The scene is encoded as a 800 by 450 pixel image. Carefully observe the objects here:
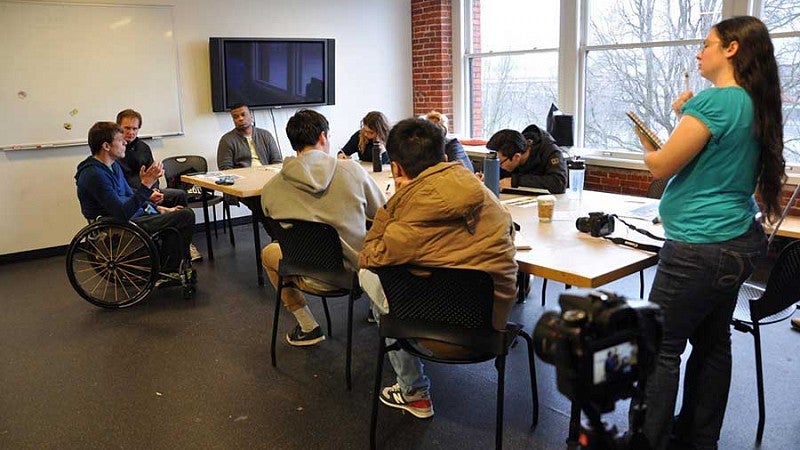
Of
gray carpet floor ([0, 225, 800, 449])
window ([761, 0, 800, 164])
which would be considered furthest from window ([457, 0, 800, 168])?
gray carpet floor ([0, 225, 800, 449])

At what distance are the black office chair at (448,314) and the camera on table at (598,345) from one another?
3.07ft

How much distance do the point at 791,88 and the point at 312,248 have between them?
11.2 feet

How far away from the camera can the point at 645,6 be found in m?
4.83

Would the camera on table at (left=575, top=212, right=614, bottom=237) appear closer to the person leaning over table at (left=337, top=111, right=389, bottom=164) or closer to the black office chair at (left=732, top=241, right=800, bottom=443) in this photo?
the black office chair at (left=732, top=241, right=800, bottom=443)

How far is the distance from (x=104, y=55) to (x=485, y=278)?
14.0ft

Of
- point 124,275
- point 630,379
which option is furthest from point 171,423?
point 630,379

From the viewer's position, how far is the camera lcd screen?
2.79 feet

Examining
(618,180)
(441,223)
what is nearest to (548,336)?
(441,223)

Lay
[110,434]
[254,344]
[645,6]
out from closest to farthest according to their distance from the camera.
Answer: [110,434] → [254,344] → [645,6]

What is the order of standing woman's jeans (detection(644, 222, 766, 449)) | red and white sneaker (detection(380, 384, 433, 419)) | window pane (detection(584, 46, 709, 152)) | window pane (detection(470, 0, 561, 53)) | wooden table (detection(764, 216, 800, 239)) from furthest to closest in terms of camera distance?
window pane (detection(470, 0, 561, 53)), window pane (detection(584, 46, 709, 152)), wooden table (detection(764, 216, 800, 239)), red and white sneaker (detection(380, 384, 433, 419)), standing woman's jeans (detection(644, 222, 766, 449))

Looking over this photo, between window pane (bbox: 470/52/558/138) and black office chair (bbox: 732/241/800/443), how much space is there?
371cm

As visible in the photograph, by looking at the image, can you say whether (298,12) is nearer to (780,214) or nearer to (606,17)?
(606,17)

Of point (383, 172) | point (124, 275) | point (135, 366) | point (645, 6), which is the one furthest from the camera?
point (645, 6)

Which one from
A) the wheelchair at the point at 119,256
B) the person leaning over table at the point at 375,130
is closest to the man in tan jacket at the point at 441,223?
the wheelchair at the point at 119,256
